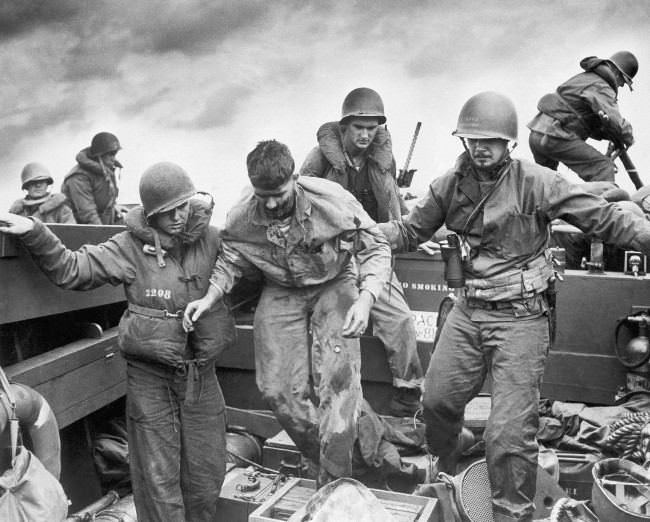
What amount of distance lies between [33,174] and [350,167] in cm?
456

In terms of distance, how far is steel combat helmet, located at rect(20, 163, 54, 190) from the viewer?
861 cm

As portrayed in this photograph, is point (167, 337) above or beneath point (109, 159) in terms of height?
beneath

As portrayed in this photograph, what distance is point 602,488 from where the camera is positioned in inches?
142

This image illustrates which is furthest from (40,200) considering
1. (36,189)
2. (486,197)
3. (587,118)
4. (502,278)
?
(502,278)

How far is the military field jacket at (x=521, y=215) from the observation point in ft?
12.1

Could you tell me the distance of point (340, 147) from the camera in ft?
19.0

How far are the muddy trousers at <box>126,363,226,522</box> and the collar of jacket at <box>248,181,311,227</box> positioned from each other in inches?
35.2

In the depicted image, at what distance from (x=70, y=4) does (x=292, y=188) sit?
5.38 m

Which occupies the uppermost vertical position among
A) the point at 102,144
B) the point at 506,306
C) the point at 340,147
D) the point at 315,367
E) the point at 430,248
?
the point at 102,144

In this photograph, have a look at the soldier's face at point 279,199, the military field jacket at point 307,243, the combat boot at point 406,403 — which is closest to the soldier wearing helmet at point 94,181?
the combat boot at point 406,403

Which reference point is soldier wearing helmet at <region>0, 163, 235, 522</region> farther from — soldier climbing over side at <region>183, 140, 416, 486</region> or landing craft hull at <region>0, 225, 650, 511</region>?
landing craft hull at <region>0, 225, 650, 511</region>

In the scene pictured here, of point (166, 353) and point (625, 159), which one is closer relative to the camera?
point (166, 353)

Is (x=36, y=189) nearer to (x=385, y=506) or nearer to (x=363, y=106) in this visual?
(x=363, y=106)

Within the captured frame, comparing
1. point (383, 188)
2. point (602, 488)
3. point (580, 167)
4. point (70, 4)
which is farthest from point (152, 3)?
point (602, 488)
